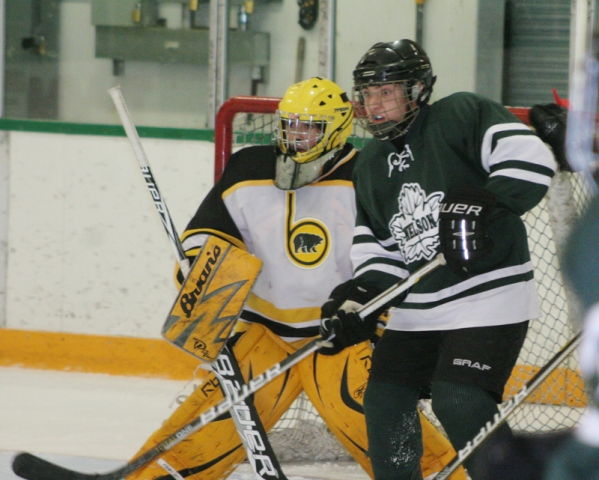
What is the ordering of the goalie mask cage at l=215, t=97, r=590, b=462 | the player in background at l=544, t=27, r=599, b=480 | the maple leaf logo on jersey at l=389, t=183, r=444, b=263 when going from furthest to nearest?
the goalie mask cage at l=215, t=97, r=590, b=462
the maple leaf logo on jersey at l=389, t=183, r=444, b=263
the player in background at l=544, t=27, r=599, b=480

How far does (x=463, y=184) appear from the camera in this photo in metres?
2.15

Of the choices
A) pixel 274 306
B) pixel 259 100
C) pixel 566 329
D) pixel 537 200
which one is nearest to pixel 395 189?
pixel 537 200

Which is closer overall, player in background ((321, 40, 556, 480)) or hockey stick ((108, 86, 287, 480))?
player in background ((321, 40, 556, 480))

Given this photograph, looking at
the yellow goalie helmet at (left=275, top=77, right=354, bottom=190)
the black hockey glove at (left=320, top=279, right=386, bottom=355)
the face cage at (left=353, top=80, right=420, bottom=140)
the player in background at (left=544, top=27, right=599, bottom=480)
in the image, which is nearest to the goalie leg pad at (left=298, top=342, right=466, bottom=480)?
the black hockey glove at (left=320, top=279, right=386, bottom=355)

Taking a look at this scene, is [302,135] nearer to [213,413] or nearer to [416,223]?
[416,223]

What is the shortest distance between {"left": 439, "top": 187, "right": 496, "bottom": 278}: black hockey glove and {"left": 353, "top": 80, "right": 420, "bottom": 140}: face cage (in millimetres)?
290

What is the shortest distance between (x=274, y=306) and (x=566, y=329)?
1419 mm

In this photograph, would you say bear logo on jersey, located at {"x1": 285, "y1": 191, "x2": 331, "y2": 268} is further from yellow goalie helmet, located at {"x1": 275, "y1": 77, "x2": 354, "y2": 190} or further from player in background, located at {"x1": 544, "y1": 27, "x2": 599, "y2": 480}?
player in background, located at {"x1": 544, "y1": 27, "x2": 599, "y2": 480}

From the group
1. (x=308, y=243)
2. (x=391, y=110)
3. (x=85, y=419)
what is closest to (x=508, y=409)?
(x=391, y=110)

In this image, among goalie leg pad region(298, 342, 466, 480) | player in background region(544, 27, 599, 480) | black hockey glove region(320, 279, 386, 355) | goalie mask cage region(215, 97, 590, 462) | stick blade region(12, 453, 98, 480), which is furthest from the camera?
goalie mask cage region(215, 97, 590, 462)

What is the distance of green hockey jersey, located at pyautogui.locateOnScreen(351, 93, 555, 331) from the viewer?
206cm

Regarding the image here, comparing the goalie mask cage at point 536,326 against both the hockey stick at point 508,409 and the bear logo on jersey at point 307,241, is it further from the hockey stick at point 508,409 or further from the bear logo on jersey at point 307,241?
the hockey stick at point 508,409

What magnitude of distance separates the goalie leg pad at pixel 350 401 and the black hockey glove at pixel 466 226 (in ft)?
2.02

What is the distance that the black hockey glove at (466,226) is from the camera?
1.96 meters
